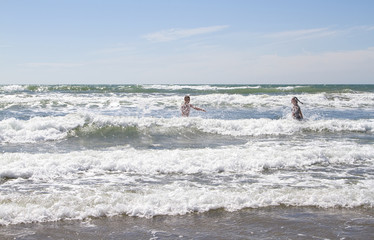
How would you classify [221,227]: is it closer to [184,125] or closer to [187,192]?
[187,192]

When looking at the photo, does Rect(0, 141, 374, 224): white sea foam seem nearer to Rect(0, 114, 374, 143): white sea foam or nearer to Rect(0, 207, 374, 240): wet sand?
Rect(0, 207, 374, 240): wet sand

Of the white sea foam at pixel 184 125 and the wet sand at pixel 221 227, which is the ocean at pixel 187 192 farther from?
the white sea foam at pixel 184 125

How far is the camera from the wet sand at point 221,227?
4.07 m

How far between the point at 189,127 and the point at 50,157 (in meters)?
7.11

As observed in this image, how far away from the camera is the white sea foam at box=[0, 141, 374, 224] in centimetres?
491

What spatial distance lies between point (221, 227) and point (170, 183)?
2.06m

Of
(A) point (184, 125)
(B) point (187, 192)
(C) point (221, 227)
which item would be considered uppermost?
(A) point (184, 125)

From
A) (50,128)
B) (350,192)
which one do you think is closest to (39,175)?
(350,192)

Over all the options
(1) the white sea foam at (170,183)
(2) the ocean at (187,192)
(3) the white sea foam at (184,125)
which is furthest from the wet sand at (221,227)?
(3) the white sea foam at (184,125)

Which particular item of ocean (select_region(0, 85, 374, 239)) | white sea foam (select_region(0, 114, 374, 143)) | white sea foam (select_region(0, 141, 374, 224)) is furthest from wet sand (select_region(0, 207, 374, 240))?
white sea foam (select_region(0, 114, 374, 143))

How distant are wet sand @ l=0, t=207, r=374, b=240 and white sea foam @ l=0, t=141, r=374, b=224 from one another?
0.23 m

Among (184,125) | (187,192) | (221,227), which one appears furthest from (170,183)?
(184,125)

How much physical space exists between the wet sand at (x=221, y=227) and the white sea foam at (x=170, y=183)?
0.74 ft

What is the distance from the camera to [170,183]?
245 inches
